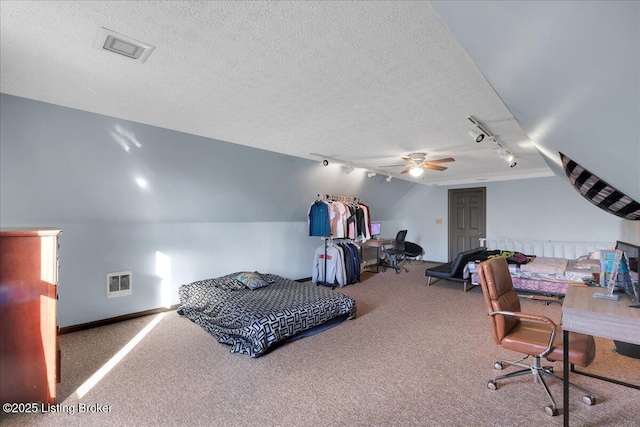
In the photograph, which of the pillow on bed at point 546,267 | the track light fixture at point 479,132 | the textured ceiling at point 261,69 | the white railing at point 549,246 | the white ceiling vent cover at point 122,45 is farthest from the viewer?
the white railing at point 549,246

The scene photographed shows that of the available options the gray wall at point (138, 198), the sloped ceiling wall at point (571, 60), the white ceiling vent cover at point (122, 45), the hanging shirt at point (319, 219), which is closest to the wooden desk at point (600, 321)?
the sloped ceiling wall at point (571, 60)

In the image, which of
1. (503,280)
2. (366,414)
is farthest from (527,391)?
(366,414)

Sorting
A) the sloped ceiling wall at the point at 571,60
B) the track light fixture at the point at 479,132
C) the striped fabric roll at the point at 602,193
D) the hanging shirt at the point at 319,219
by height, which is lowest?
the hanging shirt at the point at 319,219

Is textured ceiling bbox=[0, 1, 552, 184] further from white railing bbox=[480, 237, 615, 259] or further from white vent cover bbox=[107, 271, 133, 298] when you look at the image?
white railing bbox=[480, 237, 615, 259]

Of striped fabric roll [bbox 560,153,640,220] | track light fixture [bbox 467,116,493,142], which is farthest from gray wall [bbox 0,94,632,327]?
striped fabric roll [bbox 560,153,640,220]

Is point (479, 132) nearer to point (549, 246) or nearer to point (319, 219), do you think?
point (319, 219)

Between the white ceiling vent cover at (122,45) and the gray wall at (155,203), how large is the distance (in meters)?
1.44

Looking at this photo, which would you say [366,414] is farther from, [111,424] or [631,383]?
[631,383]

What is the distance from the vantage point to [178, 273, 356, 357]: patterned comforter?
2.93m

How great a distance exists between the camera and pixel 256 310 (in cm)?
321

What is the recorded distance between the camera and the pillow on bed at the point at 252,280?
13.8 ft

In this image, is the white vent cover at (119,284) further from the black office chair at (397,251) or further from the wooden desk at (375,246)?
the black office chair at (397,251)

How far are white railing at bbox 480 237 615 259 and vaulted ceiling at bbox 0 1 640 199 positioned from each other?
4849mm

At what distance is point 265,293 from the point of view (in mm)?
3982
